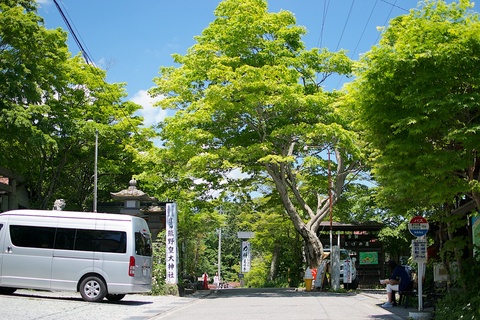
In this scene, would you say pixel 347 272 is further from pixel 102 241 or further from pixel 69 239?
pixel 69 239

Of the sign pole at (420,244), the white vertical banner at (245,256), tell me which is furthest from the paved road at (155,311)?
the white vertical banner at (245,256)

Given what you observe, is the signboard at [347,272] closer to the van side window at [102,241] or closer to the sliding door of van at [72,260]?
the van side window at [102,241]

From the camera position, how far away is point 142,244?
15781mm

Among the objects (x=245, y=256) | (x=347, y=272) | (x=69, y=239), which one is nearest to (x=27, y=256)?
(x=69, y=239)

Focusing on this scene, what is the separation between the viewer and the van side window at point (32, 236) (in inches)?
600

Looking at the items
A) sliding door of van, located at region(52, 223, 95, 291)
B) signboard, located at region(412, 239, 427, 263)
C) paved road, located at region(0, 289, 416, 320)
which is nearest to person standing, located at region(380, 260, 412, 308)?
paved road, located at region(0, 289, 416, 320)

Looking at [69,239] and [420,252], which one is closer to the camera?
[420,252]

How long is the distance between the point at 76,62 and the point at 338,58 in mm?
14021

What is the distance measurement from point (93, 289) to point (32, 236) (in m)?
2.34

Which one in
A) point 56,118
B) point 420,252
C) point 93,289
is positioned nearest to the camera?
point 420,252

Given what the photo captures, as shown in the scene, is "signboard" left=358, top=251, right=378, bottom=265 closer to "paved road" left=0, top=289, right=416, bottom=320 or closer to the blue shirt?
"paved road" left=0, top=289, right=416, bottom=320

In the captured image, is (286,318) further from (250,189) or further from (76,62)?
(76,62)

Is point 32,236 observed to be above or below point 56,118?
below

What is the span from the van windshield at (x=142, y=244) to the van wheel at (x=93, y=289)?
4.32 feet
